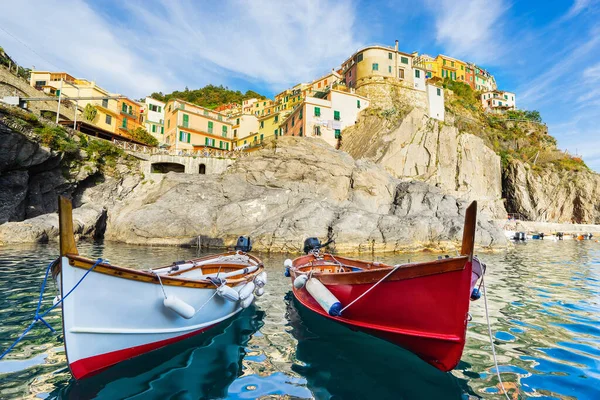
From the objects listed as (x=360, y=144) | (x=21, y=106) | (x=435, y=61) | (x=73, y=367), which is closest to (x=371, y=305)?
(x=73, y=367)

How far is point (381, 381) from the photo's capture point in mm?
4742

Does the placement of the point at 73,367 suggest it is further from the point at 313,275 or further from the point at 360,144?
the point at 360,144

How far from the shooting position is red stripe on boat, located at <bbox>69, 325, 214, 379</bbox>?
4.32m

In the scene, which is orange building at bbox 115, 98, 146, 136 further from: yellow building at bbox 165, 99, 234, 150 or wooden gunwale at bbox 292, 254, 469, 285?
wooden gunwale at bbox 292, 254, 469, 285

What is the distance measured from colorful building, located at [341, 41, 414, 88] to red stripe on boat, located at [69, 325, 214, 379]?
48.2 m

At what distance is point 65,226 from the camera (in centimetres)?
416

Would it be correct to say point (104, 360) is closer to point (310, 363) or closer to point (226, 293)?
point (226, 293)

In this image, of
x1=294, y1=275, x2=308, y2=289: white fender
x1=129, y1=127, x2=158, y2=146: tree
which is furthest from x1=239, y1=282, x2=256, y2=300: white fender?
x1=129, y1=127, x2=158, y2=146: tree

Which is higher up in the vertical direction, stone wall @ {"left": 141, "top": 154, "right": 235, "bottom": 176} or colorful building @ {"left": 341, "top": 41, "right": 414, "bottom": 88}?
colorful building @ {"left": 341, "top": 41, "right": 414, "bottom": 88}

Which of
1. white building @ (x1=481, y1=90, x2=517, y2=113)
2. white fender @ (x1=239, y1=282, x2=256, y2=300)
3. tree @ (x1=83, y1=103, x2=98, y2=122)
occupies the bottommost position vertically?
white fender @ (x1=239, y1=282, x2=256, y2=300)

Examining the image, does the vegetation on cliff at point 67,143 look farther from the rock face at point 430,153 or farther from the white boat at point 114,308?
the rock face at point 430,153

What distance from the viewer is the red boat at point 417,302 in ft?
14.8

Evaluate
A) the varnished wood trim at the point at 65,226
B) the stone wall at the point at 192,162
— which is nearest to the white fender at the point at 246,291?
the varnished wood trim at the point at 65,226

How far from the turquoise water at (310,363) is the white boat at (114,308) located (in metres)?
0.33
